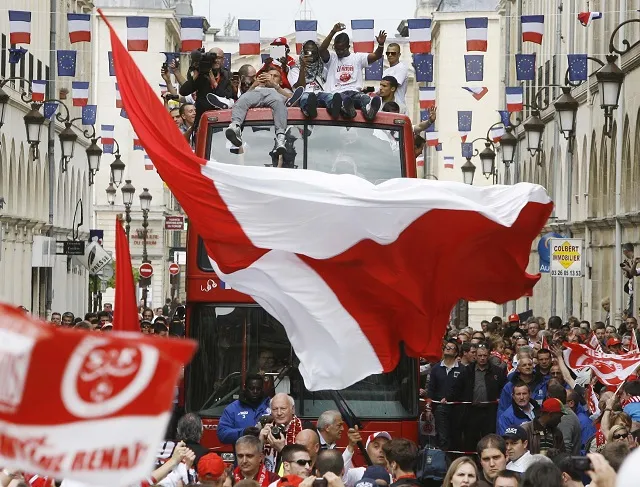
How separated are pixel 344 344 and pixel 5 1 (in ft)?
123

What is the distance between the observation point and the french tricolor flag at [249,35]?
31531 mm

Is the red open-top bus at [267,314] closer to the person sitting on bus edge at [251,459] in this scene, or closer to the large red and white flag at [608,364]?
the large red and white flag at [608,364]

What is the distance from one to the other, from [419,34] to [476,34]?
106 centimetres

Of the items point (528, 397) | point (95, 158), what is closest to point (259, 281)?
point (528, 397)

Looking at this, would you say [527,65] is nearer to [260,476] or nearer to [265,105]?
[265,105]

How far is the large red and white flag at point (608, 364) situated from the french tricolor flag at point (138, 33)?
48.7 ft

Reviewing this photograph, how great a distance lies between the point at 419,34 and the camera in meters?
31.1

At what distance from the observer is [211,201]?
11930 millimetres

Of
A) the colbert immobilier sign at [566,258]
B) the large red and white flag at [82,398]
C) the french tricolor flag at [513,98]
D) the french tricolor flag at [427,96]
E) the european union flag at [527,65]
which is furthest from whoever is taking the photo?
the french tricolor flag at [513,98]

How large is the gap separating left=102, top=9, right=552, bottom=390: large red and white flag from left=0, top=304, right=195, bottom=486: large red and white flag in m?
6.49

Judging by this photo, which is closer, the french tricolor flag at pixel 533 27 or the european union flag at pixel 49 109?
the french tricolor flag at pixel 533 27

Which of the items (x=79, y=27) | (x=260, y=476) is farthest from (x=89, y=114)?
(x=260, y=476)

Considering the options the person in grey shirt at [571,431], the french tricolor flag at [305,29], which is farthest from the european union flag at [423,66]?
the person in grey shirt at [571,431]

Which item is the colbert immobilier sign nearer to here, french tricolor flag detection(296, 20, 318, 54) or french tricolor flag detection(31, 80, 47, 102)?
french tricolor flag detection(296, 20, 318, 54)
